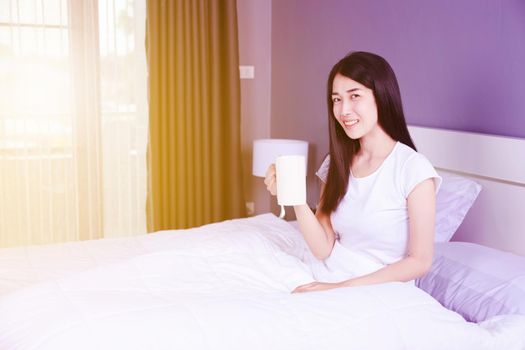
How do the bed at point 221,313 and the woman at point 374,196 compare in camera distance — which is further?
the woman at point 374,196

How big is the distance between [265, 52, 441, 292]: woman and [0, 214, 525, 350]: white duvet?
147 millimetres

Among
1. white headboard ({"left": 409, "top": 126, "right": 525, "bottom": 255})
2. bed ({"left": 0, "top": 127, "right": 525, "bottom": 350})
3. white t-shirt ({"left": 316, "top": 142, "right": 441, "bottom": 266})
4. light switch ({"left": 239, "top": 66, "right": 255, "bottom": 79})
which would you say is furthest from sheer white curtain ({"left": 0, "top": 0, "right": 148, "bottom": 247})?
white t-shirt ({"left": 316, "top": 142, "right": 441, "bottom": 266})

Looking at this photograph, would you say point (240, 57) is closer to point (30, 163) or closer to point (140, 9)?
point (140, 9)

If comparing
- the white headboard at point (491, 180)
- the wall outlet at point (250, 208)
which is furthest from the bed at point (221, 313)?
the wall outlet at point (250, 208)

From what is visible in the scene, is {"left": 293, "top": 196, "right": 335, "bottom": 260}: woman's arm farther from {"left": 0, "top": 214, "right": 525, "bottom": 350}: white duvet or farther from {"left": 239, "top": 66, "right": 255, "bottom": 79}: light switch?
{"left": 239, "top": 66, "right": 255, "bottom": 79}: light switch

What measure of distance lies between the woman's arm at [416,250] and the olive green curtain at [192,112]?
2.53 meters

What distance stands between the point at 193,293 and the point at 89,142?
243 cm

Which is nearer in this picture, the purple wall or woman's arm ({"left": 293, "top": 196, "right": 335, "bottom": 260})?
woman's arm ({"left": 293, "top": 196, "right": 335, "bottom": 260})

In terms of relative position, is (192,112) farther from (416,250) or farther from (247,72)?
(416,250)

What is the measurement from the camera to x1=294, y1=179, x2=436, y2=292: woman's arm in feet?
5.93

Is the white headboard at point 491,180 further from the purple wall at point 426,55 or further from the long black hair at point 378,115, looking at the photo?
the long black hair at point 378,115

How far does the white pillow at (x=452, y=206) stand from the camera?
233 centimetres

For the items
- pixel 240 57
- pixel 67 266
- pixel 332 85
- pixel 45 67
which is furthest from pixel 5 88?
pixel 332 85

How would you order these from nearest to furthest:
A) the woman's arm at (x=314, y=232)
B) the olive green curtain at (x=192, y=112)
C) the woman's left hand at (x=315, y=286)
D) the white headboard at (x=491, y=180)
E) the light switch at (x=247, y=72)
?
the woman's left hand at (x=315, y=286)
the woman's arm at (x=314, y=232)
the white headboard at (x=491, y=180)
the olive green curtain at (x=192, y=112)
the light switch at (x=247, y=72)
